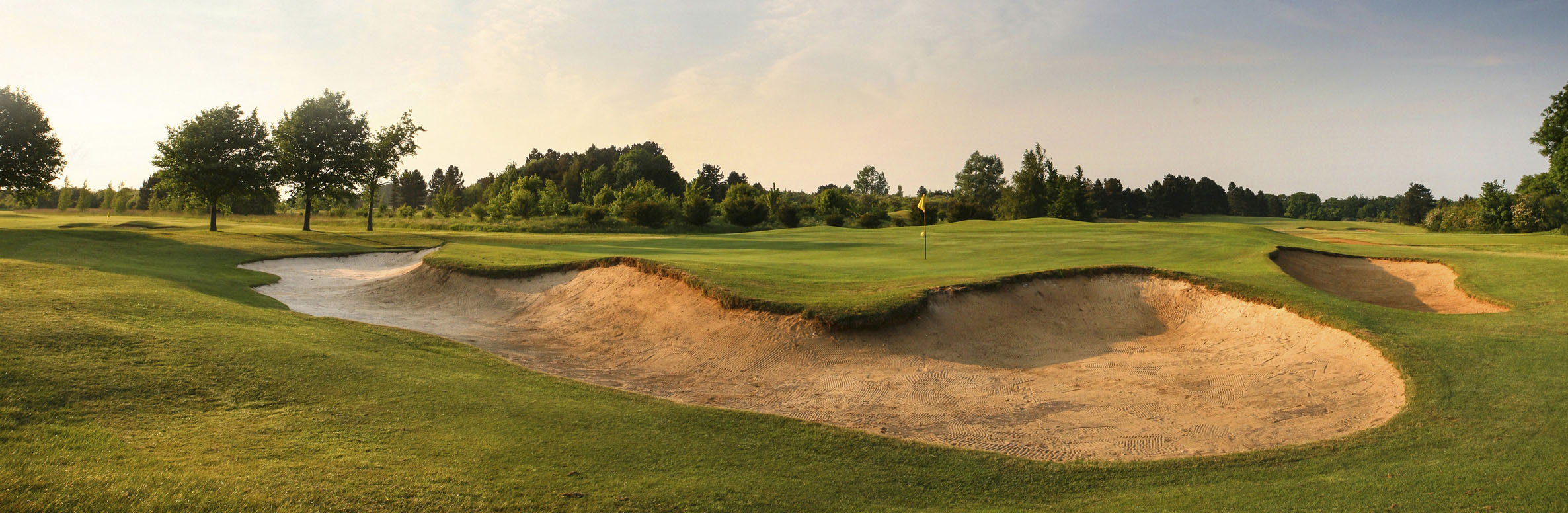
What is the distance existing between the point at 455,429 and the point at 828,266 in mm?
13524

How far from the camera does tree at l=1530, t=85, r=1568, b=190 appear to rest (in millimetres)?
33469

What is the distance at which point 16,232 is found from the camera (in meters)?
24.7

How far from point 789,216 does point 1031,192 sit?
2748 cm

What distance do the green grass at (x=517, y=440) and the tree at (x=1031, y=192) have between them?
61.2 metres

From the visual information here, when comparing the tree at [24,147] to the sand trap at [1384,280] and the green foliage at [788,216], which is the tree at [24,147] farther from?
the sand trap at [1384,280]

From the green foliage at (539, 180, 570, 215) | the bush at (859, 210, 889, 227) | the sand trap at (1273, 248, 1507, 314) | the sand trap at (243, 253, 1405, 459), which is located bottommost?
the sand trap at (243, 253, 1405, 459)

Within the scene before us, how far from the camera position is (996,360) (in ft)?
41.3

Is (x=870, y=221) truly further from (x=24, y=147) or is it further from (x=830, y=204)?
(x=24, y=147)

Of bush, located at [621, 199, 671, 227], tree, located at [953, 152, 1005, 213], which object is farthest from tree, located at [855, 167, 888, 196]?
bush, located at [621, 199, 671, 227]

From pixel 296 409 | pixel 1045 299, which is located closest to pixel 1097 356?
pixel 1045 299

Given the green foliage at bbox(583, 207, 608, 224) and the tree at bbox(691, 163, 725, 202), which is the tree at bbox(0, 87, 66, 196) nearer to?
the green foliage at bbox(583, 207, 608, 224)

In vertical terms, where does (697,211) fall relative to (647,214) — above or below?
above

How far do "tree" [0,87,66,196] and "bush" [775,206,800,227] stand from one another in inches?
1676

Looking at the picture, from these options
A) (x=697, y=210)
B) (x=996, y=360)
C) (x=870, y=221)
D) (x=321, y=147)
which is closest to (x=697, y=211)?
(x=697, y=210)
